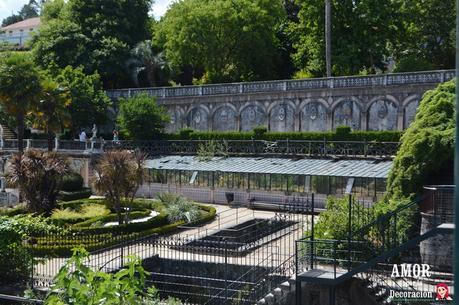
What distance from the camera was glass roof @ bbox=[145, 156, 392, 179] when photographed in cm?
3441

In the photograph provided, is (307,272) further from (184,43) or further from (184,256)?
(184,43)

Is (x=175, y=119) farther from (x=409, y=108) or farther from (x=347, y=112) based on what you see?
(x=409, y=108)

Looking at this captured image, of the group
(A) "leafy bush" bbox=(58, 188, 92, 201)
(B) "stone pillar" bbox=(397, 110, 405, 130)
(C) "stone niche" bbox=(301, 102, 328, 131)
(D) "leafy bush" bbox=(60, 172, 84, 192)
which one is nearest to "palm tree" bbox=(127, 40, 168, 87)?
(D) "leafy bush" bbox=(60, 172, 84, 192)

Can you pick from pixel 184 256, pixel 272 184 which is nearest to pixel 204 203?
pixel 272 184

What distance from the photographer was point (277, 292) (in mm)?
19141

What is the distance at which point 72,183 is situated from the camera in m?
40.9

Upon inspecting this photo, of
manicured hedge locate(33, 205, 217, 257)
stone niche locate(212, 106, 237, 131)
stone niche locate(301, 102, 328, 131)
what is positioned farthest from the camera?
stone niche locate(212, 106, 237, 131)

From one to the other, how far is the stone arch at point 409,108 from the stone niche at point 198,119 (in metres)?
14.8

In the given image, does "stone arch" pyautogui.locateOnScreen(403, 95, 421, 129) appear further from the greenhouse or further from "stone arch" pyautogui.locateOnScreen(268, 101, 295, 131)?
"stone arch" pyautogui.locateOnScreen(268, 101, 295, 131)

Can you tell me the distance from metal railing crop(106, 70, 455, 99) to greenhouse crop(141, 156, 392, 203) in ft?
21.6

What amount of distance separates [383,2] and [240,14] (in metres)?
11.6

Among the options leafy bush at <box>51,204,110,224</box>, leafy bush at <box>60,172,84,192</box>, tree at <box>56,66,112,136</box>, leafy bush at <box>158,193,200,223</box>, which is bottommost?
leafy bush at <box>51,204,110,224</box>

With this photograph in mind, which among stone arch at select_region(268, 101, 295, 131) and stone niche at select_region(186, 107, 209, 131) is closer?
stone arch at select_region(268, 101, 295, 131)

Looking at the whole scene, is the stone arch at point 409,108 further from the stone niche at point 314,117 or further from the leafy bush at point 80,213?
the leafy bush at point 80,213
